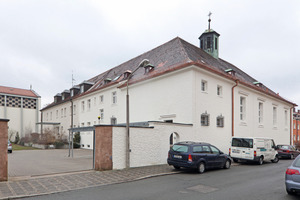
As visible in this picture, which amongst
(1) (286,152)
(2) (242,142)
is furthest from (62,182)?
(1) (286,152)

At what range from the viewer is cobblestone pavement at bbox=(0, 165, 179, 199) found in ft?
26.1

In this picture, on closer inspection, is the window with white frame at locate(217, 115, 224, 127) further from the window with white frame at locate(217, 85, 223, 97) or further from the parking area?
the parking area

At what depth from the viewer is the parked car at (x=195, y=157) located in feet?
38.6

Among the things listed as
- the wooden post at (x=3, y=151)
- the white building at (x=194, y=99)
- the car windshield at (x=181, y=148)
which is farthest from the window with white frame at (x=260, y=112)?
the wooden post at (x=3, y=151)

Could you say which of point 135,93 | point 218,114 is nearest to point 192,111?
point 218,114

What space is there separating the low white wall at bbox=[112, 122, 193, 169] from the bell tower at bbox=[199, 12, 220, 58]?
14282 mm

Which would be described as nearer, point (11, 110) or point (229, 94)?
point (229, 94)

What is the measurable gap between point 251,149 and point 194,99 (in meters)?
5.07

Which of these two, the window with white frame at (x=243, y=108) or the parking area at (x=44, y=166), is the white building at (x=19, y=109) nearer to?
the parking area at (x=44, y=166)

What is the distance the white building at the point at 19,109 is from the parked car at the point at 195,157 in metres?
35.1

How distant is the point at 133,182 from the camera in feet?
32.3

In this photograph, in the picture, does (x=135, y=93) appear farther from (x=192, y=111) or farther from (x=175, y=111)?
(x=192, y=111)

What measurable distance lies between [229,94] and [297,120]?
191 feet

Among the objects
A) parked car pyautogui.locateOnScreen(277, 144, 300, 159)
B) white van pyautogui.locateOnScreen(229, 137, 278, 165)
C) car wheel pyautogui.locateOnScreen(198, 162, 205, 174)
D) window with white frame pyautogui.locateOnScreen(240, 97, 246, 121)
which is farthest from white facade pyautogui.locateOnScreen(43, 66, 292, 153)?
car wheel pyautogui.locateOnScreen(198, 162, 205, 174)
